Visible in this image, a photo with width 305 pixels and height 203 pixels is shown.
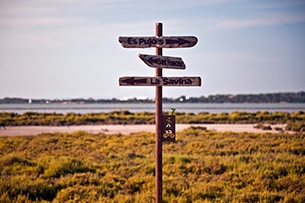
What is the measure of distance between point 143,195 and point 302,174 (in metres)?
4.92

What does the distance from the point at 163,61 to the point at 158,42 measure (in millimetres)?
296

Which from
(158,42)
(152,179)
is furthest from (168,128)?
(152,179)

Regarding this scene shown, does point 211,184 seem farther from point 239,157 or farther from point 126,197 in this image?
point 239,157

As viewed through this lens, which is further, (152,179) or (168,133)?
(152,179)

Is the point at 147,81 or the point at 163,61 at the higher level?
the point at 163,61

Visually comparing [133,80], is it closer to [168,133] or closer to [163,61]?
[163,61]

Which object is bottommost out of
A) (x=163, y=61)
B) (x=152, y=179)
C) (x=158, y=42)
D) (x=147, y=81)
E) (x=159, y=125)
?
(x=152, y=179)

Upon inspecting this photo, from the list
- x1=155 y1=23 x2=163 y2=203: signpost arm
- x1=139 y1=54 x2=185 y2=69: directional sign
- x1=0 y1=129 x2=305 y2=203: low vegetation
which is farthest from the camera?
x1=0 y1=129 x2=305 y2=203: low vegetation

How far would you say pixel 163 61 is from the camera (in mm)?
6516

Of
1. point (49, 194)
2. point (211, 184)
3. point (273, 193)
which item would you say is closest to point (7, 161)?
point (49, 194)

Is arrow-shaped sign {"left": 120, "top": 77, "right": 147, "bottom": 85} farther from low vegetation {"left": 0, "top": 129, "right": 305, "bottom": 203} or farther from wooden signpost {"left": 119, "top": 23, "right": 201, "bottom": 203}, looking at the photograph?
low vegetation {"left": 0, "top": 129, "right": 305, "bottom": 203}

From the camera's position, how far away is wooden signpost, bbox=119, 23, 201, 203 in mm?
6387

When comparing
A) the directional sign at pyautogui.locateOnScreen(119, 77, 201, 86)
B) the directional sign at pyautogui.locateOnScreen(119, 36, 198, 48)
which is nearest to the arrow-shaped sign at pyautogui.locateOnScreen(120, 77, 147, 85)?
the directional sign at pyautogui.locateOnScreen(119, 77, 201, 86)

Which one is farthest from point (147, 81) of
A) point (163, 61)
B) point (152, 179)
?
point (152, 179)
